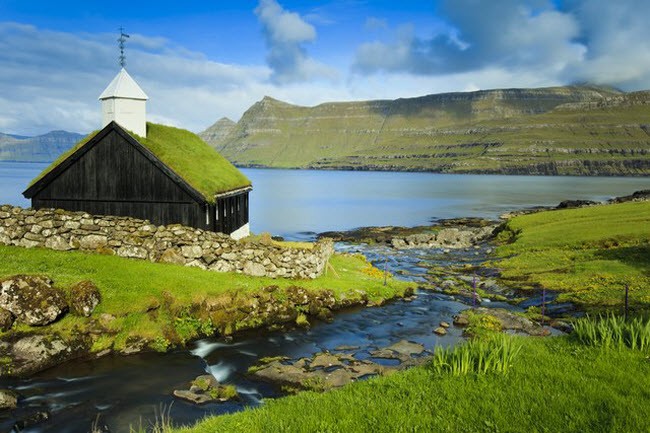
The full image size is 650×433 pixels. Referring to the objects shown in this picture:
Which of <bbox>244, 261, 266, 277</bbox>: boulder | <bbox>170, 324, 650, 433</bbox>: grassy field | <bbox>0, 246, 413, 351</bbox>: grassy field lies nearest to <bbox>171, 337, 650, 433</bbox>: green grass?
<bbox>170, 324, 650, 433</bbox>: grassy field

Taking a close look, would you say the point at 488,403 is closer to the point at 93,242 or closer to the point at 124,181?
the point at 93,242

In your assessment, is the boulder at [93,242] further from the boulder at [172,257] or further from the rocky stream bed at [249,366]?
the rocky stream bed at [249,366]

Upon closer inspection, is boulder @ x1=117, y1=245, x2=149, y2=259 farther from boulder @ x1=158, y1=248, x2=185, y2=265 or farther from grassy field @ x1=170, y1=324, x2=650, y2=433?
grassy field @ x1=170, y1=324, x2=650, y2=433

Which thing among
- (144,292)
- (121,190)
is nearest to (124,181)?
(121,190)

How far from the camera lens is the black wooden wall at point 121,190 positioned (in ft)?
110

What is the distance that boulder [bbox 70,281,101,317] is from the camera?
70.4ft

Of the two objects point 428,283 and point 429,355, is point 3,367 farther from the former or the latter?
point 428,283

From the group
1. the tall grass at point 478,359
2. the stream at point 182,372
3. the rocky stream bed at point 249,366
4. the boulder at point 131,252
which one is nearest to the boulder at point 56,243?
the boulder at point 131,252

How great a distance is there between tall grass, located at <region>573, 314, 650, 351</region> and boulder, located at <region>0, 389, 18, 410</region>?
19.2m

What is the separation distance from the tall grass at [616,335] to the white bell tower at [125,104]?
33489 mm

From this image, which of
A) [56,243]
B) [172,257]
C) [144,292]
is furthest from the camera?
[172,257]

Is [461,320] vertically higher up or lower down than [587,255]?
lower down

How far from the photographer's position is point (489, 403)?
10.0m

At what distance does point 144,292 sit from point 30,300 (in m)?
5.09
